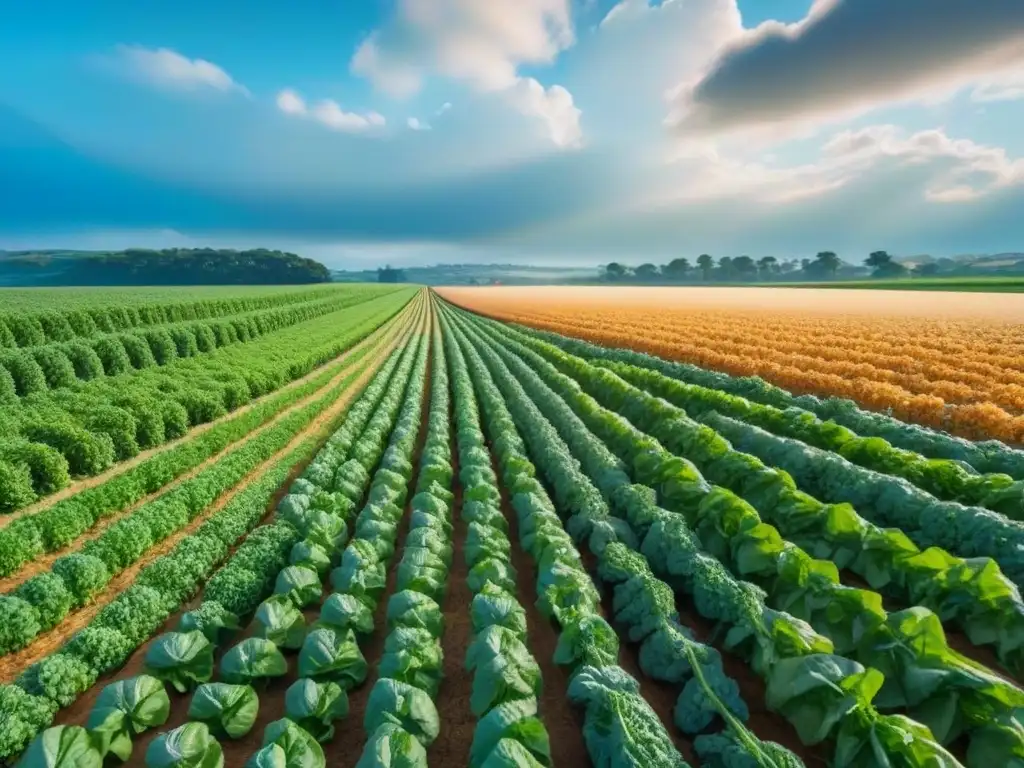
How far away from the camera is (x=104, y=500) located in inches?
384

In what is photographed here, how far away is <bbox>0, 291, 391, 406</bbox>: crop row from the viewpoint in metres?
16.8

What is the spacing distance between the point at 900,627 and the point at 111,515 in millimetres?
12392

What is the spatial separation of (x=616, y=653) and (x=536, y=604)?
118cm

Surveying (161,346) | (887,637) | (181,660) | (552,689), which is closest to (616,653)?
(552,689)

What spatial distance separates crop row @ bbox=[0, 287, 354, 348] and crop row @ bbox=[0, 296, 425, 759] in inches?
789

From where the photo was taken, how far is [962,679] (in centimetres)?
384

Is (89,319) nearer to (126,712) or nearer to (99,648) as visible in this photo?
(99,648)

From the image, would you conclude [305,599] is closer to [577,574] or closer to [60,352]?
[577,574]

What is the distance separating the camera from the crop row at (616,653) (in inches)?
151

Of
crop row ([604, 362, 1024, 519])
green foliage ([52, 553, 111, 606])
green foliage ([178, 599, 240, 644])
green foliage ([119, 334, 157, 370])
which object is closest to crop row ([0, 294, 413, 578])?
green foliage ([52, 553, 111, 606])

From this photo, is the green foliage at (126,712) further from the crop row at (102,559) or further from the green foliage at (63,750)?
the crop row at (102,559)

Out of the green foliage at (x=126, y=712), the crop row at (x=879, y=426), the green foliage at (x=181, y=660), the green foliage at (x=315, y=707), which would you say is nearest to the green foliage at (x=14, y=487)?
the green foliage at (x=181, y=660)

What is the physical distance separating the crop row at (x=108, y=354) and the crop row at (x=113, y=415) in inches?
80.7

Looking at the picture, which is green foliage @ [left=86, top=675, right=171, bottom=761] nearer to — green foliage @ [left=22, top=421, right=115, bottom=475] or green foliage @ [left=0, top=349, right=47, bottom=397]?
green foliage @ [left=22, top=421, right=115, bottom=475]
